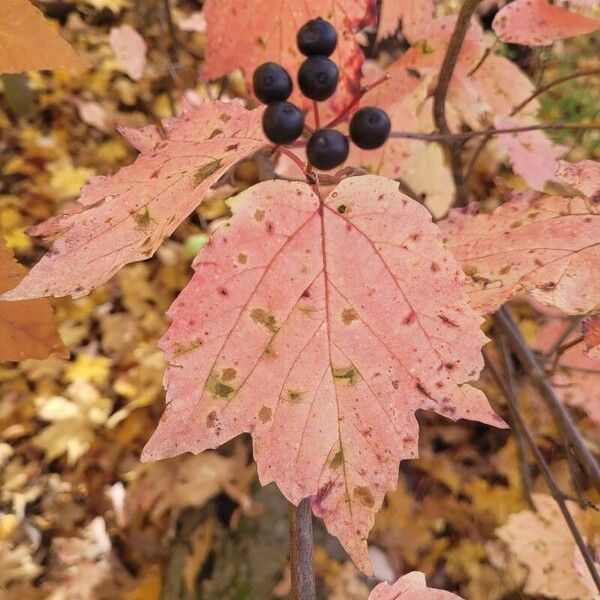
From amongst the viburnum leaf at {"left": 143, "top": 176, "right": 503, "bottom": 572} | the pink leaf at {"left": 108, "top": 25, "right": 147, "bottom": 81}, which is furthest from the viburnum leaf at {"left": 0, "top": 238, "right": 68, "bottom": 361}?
the pink leaf at {"left": 108, "top": 25, "right": 147, "bottom": 81}

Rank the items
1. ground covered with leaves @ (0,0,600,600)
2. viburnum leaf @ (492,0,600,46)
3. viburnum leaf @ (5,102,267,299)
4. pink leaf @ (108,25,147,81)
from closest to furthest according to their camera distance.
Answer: viburnum leaf @ (5,102,267,299)
viburnum leaf @ (492,0,600,46)
ground covered with leaves @ (0,0,600,600)
pink leaf @ (108,25,147,81)

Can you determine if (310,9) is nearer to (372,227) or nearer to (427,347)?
(372,227)

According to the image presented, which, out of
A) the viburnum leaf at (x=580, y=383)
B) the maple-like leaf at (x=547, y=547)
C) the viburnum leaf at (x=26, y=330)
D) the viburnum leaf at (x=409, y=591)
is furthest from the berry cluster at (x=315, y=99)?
the maple-like leaf at (x=547, y=547)

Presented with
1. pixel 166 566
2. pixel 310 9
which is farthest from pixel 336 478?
pixel 166 566

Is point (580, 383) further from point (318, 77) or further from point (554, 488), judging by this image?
point (318, 77)

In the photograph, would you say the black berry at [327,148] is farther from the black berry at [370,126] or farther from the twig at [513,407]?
the twig at [513,407]

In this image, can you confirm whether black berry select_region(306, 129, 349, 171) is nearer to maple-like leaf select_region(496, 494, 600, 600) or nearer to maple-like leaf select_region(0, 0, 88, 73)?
maple-like leaf select_region(0, 0, 88, 73)

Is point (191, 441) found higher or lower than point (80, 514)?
higher
